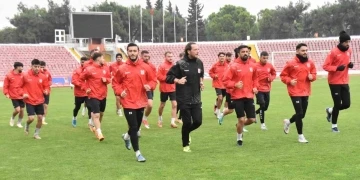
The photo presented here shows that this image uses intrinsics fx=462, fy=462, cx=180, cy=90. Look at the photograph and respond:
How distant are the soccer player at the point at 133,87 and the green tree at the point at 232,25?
9186 centimetres

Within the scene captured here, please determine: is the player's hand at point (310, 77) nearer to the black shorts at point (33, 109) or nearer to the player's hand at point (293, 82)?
the player's hand at point (293, 82)

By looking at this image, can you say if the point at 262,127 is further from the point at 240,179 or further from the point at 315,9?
the point at 315,9

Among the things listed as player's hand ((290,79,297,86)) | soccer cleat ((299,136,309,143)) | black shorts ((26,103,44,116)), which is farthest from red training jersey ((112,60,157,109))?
black shorts ((26,103,44,116))

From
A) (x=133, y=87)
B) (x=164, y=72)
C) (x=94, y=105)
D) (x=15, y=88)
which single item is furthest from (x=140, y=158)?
(x=15, y=88)

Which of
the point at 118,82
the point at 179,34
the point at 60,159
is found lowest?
the point at 60,159

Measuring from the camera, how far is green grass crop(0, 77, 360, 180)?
7.12 meters

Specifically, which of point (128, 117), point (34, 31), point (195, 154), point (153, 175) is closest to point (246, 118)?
point (195, 154)

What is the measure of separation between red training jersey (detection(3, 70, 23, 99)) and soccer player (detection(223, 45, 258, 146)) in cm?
728

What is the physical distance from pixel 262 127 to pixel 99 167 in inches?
216

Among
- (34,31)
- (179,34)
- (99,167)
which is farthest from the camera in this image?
(179,34)

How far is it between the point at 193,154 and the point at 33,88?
4764 mm

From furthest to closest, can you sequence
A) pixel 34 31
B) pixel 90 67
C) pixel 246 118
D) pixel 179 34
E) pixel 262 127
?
pixel 179 34, pixel 34 31, pixel 262 127, pixel 90 67, pixel 246 118

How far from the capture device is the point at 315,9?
298 feet

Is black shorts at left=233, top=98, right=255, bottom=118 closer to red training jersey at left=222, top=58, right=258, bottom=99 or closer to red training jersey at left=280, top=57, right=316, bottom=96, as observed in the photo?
red training jersey at left=222, top=58, right=258, bottom=99
